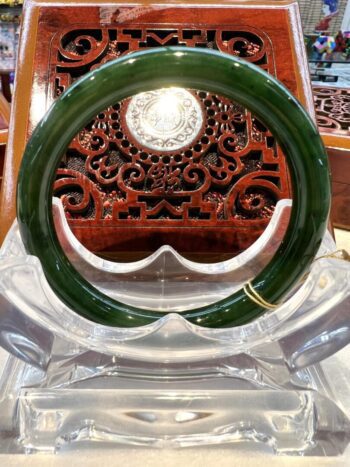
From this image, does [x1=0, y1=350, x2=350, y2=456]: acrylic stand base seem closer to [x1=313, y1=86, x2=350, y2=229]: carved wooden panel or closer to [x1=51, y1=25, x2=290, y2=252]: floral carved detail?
[x1=51, y1=25, x2=290, y2=252]: floral carved detail

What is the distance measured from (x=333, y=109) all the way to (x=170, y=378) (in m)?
0.84

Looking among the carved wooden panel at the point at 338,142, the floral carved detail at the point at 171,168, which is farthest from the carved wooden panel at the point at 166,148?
the carved wooden panel at the point at 338,142

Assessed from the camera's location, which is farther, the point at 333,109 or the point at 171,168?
the point at 333,109

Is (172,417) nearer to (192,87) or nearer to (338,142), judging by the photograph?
(192,87)

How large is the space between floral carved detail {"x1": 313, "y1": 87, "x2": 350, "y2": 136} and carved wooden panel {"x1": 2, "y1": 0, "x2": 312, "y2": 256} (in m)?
0.23

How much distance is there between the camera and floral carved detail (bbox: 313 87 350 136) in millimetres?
993

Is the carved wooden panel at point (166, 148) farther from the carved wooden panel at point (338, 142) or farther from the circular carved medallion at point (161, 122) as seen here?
the carved wooden panel at point (338, 142)

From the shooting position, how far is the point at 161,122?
773 millimetres

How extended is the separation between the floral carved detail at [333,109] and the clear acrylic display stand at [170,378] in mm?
→ 572

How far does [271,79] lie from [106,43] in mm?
442

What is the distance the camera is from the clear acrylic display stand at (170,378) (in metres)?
0.47

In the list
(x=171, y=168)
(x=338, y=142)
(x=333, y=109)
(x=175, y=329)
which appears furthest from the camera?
(x=333, y=109)

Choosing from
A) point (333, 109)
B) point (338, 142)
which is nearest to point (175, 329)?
point (338, 142)

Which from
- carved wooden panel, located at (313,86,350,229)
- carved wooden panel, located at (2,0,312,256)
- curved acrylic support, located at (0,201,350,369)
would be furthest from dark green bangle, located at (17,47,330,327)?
carved wooden panel, located at (313,86,350,229)
